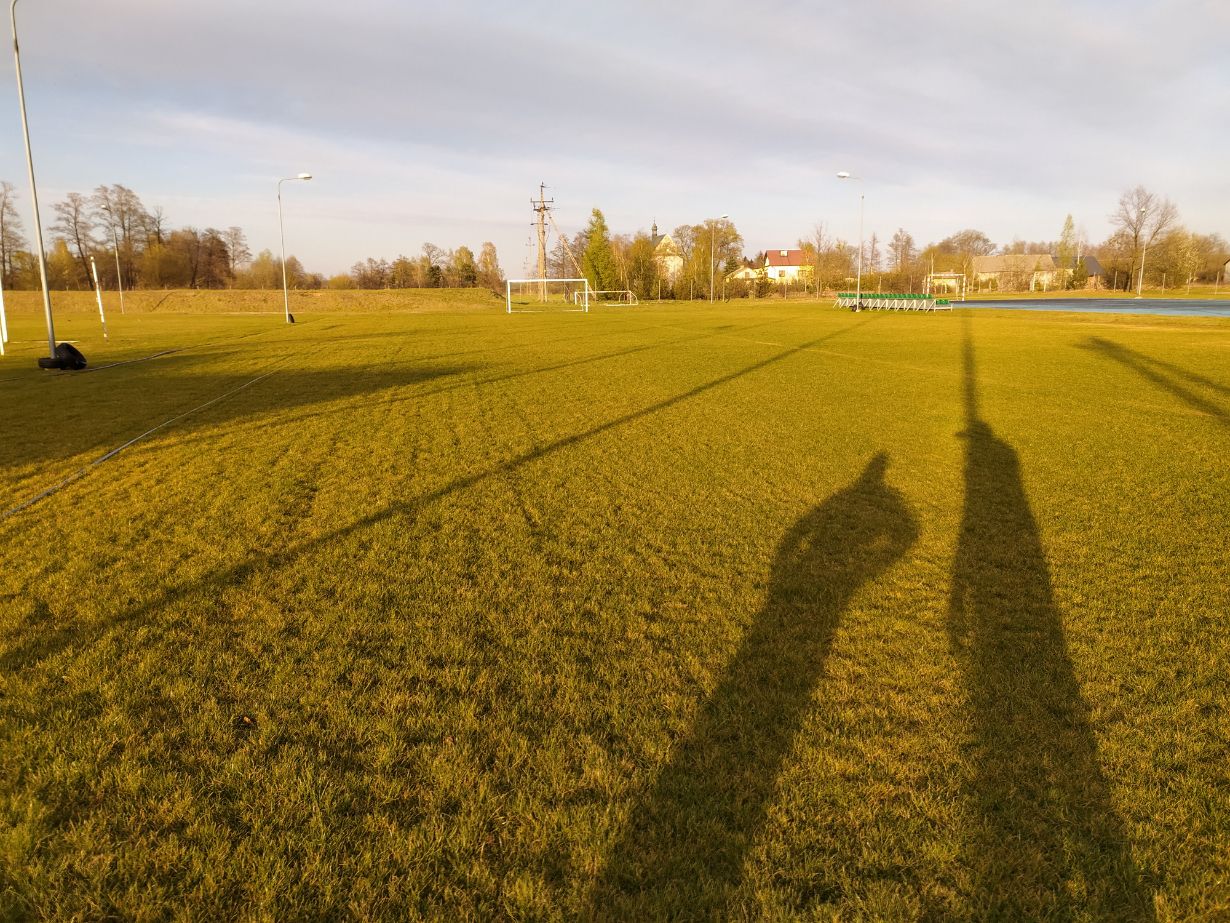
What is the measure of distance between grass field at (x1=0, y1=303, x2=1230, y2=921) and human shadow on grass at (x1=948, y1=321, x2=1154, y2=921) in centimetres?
2

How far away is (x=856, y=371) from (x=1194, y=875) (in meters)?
16.4

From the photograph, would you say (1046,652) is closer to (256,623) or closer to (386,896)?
(386,896)

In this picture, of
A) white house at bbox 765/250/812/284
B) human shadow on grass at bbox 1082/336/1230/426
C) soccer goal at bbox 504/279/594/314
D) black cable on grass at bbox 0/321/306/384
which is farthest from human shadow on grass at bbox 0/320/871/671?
white house at bbox 765/250/812/284

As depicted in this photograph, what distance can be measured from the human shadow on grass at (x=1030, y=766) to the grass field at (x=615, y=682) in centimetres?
2

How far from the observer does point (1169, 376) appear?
650 inches

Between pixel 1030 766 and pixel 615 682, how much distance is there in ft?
6.69

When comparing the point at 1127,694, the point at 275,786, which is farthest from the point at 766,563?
the point at 275,786

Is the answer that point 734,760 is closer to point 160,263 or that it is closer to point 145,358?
point 145,358

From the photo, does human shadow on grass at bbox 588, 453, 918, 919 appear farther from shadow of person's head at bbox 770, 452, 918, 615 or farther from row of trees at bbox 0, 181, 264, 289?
row of trees at bbox 0, 181, 264, 289

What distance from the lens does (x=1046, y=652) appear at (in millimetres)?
4199

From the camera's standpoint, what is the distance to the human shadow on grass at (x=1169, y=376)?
41.1 feet

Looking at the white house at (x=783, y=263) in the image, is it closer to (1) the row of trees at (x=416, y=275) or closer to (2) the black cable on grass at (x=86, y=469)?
(1) the row of trees at (x=416, y=275)

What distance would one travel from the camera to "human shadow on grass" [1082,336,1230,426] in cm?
1253

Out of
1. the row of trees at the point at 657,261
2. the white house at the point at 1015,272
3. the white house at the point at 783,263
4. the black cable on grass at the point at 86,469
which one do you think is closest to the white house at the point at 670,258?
the row of trees at the point at 657,261
